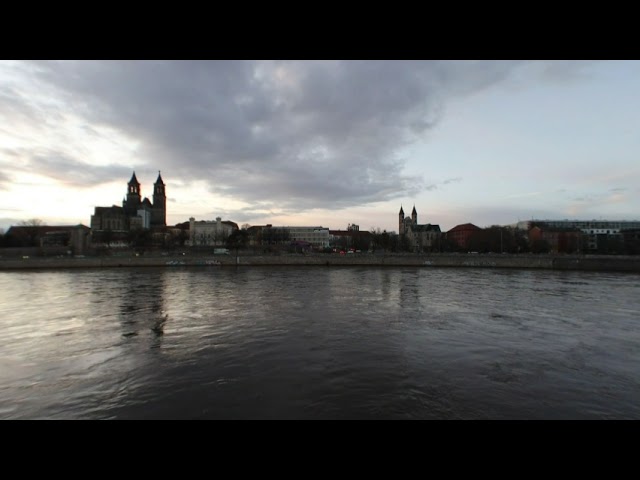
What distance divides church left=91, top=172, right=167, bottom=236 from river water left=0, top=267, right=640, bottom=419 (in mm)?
115945

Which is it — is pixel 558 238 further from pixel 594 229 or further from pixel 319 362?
pixel 319 362

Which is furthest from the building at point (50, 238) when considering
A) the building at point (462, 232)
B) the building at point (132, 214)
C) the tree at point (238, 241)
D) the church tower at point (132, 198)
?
the building at point (462, 232)

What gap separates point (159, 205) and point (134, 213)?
39.0 ft

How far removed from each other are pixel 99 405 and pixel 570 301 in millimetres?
27586

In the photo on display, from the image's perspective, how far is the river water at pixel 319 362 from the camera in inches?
288

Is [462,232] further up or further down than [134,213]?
further down

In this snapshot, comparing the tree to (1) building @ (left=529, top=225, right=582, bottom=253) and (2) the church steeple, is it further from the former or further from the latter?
(1) building @ (left=529, top=225, right=582, bottom=253)

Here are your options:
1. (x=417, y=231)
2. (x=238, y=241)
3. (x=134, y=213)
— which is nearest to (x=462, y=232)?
(x=417, y=231)

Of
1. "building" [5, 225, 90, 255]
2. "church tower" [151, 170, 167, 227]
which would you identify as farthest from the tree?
"church tower" [151, 170, 167, 227]

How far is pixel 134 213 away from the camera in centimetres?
13388

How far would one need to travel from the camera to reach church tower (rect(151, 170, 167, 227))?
14025cm

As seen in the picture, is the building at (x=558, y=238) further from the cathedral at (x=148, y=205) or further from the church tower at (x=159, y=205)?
the cathedral at (x=148, y=205)

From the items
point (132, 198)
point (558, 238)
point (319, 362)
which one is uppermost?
point (132, 198)
